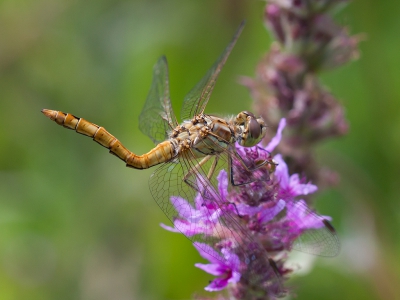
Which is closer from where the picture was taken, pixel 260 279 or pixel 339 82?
pixel 260 279

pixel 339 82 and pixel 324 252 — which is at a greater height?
pixel 339 82

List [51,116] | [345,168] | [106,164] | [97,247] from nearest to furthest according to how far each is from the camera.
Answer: [51,116] → [345,168] → [97,247] → [106,164]

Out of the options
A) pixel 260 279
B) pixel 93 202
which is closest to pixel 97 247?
pixel 93 202

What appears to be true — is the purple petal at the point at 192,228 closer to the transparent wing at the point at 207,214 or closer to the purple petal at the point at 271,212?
the transparent wing at the point at 207,214

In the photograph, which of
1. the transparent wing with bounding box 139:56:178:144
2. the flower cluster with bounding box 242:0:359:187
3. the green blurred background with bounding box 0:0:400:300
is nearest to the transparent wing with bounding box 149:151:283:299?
the transparent wing with bounding box 139:56:178:144

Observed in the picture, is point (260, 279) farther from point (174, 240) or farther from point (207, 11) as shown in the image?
point (207, 11)

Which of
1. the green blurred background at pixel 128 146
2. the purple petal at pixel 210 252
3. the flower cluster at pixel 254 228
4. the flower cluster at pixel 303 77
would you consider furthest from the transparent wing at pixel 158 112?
the green blurred background at pixel 128 146

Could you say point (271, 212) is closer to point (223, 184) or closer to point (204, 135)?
point (223, 184)

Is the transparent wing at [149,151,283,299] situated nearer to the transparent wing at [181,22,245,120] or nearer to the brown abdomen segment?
the brown abdomen segment
